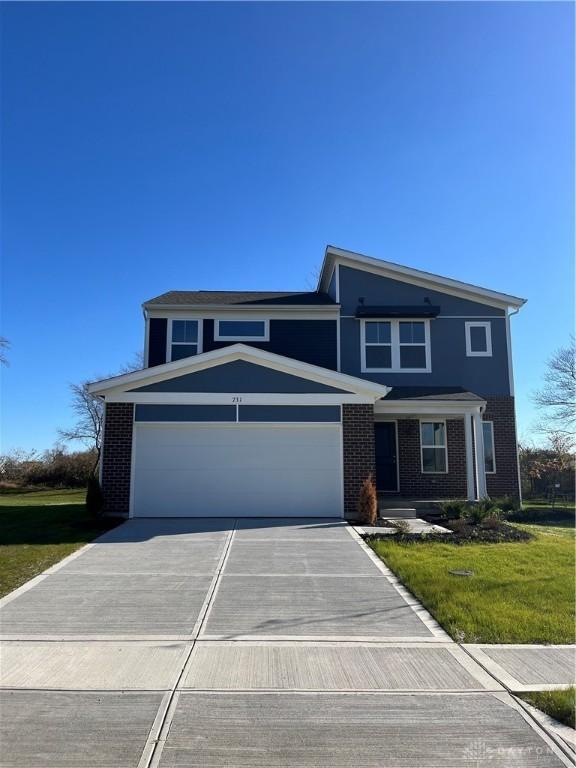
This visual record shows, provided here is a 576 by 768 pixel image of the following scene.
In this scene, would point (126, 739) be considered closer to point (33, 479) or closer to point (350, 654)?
point (350, 654)

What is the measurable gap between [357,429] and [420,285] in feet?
21.9

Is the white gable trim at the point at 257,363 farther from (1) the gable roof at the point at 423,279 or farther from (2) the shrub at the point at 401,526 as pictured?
(1) the gable roof at the point at 423,279

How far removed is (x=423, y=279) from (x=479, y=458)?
19.5 ft

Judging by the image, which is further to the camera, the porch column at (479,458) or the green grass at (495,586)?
the porch column at (479,458)

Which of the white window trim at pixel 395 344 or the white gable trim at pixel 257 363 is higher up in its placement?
the white window trim at pixel 395 344

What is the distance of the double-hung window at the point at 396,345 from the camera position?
16.8 meters

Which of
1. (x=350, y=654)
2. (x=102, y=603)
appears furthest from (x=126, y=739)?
(x=102, y=603)

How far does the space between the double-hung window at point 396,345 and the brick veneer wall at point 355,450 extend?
3.85 metres

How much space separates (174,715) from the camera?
12.1 ft

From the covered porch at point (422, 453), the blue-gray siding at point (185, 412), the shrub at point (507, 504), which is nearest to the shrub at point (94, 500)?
the blue-gray siding at point (185, 412)

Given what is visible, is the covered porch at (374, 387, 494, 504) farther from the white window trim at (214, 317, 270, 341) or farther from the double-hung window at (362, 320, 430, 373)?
the white window trim at (214, 317, 270, 341)

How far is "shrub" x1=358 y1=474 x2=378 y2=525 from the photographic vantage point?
12117mm

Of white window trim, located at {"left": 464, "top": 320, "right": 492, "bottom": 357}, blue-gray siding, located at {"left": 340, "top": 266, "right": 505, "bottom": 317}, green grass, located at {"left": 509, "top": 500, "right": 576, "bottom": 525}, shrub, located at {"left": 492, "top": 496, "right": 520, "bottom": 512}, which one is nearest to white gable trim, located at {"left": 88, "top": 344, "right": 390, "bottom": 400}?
blue-gray siding, located at {"left": 340, "top": 266, "right": 505, "bottom": 317}

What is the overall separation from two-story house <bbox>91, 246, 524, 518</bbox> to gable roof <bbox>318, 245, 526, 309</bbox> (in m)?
0.05
